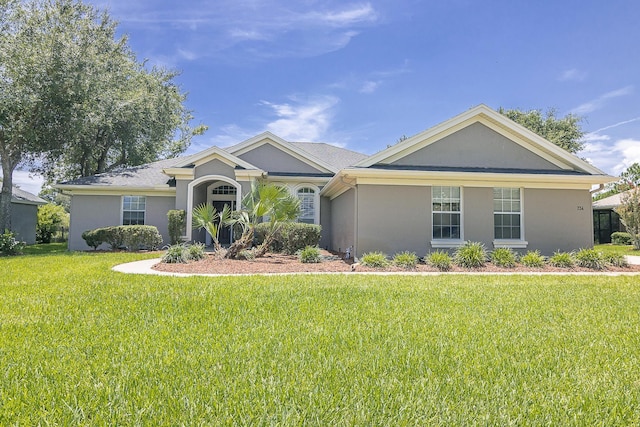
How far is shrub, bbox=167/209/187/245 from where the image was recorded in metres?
16.8

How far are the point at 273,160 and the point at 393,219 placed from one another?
8.78 metres

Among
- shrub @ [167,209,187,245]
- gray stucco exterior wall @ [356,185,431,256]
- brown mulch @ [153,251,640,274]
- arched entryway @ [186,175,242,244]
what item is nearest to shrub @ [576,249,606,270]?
brown mulch @ [153,251,640,274]

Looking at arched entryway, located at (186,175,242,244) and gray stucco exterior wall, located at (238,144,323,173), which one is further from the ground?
gray stucco exterior wall, located at (238,144,323,173)

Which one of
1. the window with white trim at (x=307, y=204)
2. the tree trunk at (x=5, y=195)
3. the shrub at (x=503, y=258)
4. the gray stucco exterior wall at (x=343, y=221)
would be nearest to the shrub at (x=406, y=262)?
the gray stucco exterior wall at (x=343, y=221)

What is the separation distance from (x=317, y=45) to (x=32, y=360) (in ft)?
46.2

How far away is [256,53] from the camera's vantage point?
16.5 meters

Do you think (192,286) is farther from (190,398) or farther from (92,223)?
(92,223)

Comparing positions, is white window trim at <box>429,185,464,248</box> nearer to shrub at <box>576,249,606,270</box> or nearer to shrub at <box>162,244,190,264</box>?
shrub at <box>576,249,606,270</box>

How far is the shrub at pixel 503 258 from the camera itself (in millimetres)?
11605

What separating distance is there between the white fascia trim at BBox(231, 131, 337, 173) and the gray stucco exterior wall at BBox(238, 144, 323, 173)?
0.53 ft

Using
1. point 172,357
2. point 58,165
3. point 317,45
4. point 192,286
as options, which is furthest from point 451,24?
point 58,165

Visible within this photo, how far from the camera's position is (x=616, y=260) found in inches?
476

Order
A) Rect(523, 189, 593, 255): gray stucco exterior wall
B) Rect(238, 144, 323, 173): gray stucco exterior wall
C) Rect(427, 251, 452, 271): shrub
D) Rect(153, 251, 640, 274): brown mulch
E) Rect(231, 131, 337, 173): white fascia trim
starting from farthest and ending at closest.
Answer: Rect(238, 144, 323, 173): gray stucco exterior wall < Rect(231, 131, 337, 173): white fascia trim < Rect(523, 189, 593, 255): gray stucco exterior wall < Rect(427, 251, 452, 271): shrub < Rect(153, 251, 640, 274): brown mulch

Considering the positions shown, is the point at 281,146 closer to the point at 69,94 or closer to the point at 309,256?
the point at 309,256
